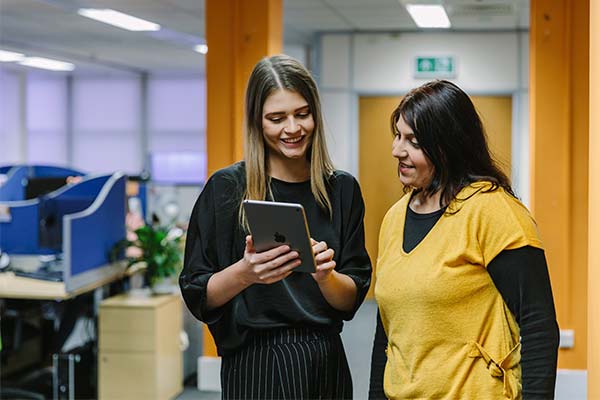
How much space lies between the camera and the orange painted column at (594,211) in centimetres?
162

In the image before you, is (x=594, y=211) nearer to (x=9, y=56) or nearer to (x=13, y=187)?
(x=13, y=187)

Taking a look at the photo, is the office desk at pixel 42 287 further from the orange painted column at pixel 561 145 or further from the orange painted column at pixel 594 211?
the orange painted column at pixel 594 211

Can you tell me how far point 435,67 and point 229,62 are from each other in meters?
2.98

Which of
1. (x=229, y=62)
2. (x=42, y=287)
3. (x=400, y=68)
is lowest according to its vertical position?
(x=42, y=287)

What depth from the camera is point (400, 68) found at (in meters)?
6.44

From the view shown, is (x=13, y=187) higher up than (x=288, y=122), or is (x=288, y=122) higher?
(x=288, y=122)

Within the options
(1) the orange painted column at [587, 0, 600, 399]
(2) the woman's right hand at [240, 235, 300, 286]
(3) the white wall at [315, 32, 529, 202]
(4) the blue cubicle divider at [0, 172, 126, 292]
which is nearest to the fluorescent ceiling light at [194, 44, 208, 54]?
(3) the white wall at [315, 32, 529, 202]

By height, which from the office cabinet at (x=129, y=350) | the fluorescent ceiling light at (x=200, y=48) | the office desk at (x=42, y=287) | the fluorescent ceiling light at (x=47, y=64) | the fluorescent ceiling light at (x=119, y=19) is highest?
the fluorescent ceiling light at (x=47, y=64)

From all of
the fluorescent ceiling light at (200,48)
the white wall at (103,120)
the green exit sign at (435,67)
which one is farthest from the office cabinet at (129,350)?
the white wall at (103,120)

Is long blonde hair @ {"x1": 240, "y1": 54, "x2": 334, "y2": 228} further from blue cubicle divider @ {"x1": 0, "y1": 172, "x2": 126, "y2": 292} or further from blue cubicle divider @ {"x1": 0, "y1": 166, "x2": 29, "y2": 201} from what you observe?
blue cubicle divider @ {"x1": 0, "y1": 166, "x2": 29, "y2": 201}

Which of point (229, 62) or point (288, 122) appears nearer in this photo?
point (288, 122)

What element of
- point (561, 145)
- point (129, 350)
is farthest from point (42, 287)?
point (561, 145)

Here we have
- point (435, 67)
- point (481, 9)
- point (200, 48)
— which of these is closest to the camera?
point (481, 9)

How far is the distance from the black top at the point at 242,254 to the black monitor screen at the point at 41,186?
386cm
